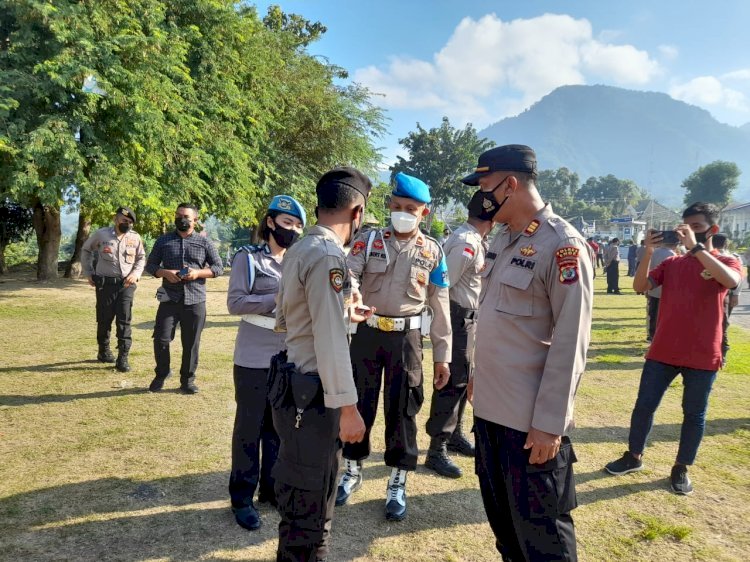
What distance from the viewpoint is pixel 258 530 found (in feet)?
10.4

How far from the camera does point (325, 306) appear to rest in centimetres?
211

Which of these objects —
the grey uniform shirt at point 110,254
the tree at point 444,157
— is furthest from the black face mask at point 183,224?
the tree at point 444,157

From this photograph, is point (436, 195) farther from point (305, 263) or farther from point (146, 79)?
point (305, 263)

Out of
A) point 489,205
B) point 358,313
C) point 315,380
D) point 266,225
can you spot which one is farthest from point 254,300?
point 489,205

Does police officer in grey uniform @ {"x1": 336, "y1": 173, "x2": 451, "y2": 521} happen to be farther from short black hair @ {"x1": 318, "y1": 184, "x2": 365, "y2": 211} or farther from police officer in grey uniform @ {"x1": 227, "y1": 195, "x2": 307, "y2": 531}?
short black hair @ {"x1": 318, "y1": 184, "x2": 365, "y2": 211}

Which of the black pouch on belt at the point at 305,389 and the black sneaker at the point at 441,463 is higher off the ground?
the black pouch on belt at the point at 305,389

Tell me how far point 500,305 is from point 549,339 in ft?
0.87

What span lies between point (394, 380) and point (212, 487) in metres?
1.68

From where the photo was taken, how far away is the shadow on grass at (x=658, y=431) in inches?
191

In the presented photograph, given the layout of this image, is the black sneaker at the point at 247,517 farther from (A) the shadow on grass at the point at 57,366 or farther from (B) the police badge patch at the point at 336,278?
(A) the shadow on grass at the point at 57,366

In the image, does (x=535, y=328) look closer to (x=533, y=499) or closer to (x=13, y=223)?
(x=533, y=499)

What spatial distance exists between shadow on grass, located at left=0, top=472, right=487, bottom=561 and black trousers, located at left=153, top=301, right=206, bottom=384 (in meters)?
2.18

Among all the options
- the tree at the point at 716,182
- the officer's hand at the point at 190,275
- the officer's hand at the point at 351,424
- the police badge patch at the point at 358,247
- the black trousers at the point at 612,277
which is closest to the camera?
the officer's hand at the point at 351,424

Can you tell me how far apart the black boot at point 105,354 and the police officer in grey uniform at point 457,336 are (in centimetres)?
509
